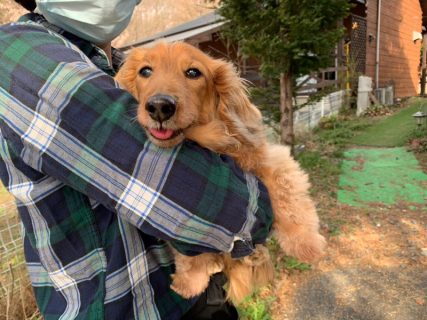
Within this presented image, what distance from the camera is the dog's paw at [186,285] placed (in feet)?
4.47

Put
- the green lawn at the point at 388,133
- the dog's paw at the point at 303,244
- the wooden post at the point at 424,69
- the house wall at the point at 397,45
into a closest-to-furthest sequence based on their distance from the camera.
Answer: the dog's paw at the point at 303,244, the green lawn at the point at 388,133, the house wall at the point at 397,45, the wooden post at the point at 424,69

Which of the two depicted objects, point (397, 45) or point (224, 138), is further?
point (397, 45)

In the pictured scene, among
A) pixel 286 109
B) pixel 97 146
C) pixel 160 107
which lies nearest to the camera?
pixel 97 146

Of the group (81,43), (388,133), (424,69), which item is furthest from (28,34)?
(424,69)

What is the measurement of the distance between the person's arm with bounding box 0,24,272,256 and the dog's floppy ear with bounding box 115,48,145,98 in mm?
347

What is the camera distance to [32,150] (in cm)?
101

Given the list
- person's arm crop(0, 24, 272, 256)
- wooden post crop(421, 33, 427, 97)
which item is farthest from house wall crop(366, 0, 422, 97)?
person's arm crop(0, 24, 272, 256)

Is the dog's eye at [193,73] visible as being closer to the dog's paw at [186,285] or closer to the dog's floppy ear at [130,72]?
the dog's floppy ear at [130,72]

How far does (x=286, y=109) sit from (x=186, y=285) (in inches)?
181

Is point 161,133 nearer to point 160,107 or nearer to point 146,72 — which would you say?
point 160,107

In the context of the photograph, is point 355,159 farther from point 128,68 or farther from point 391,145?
point 128,68

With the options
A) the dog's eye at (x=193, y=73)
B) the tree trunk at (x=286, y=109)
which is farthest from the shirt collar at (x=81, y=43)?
the tree trunk at (x=286, y=109)

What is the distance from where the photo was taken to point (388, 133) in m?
9.87

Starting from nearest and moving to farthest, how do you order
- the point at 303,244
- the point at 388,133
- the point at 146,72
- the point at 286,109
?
1. the point at 146,72
2. the point at 303,244
3. the point at 286,109
4. the point at 388,133
